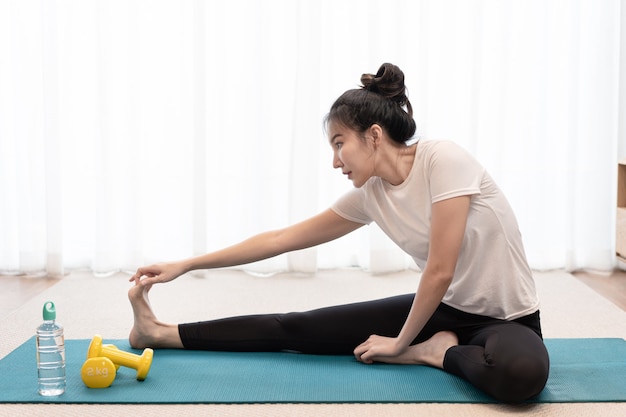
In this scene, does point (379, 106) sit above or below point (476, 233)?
above

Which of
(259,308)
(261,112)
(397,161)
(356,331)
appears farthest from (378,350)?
(261,112)

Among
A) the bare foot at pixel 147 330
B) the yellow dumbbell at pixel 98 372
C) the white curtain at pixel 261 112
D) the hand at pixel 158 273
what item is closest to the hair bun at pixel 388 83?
the hand at pixel 158 273

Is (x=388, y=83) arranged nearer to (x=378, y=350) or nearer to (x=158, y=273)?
(x=378, y=350)

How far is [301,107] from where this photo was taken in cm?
390

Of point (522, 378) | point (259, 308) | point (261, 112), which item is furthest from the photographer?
point (261, 112)

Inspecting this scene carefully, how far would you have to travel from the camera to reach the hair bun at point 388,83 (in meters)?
2.12

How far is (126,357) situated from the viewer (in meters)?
2.16

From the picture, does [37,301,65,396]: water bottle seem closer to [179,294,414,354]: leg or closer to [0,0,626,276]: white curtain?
[179,294,414,354]: leg

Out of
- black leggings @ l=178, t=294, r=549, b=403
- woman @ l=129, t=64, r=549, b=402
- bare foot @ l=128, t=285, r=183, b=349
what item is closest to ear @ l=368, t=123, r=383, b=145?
woman @ l=129, t=64, r=549, b=402

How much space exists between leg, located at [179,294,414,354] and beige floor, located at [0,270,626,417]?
0.38 metres

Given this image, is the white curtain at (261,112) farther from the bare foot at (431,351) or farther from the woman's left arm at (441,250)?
the woman's left arm at (441,250)

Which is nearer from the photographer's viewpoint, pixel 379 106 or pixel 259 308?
→ pixel 379 106

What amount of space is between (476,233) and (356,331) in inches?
17.6

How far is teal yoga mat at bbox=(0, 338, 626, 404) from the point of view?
2.02 metres
